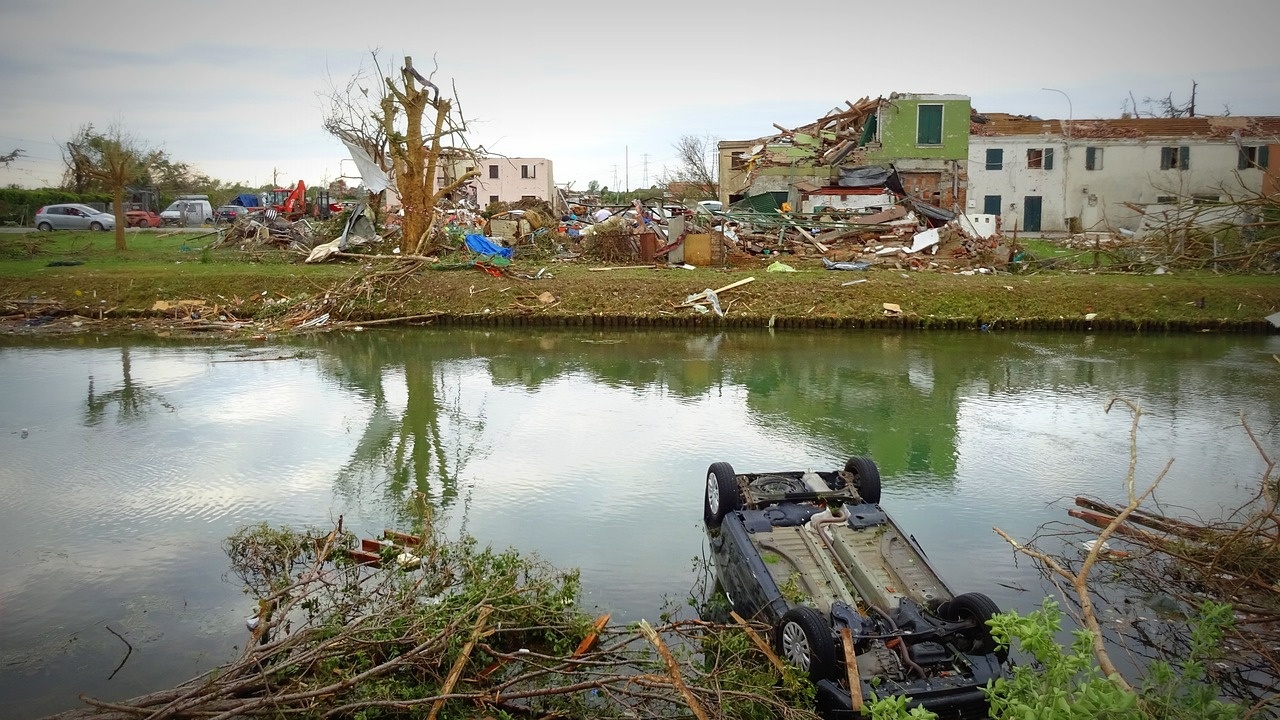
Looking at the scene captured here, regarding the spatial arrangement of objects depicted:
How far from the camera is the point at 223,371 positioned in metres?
15.4

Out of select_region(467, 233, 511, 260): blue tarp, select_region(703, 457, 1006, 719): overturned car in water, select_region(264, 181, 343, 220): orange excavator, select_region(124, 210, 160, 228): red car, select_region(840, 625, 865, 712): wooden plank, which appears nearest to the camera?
select_region(840, 625, 865, 712): wooden plank

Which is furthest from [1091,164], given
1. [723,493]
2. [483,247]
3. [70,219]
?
[70,219]

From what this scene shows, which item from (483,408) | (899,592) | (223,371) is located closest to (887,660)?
(899,592)

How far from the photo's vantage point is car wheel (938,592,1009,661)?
17.0 ft

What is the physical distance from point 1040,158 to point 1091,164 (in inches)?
83.5

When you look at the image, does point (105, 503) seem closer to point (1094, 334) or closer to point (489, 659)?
point (489, 659)

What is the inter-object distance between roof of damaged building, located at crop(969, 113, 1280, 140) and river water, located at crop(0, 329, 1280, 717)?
21387 mm

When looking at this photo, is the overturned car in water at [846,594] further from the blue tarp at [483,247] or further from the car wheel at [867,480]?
the blue tarp at [483,247]

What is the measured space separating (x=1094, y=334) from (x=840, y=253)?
775cm

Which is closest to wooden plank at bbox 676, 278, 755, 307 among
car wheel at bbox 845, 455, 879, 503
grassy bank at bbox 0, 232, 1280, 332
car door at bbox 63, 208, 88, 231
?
grassy bank at bbox 0, 232, 1280, 332

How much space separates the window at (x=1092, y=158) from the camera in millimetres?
36938

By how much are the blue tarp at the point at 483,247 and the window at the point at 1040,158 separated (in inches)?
956

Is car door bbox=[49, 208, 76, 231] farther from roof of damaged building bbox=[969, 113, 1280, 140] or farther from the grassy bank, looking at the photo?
roof of damaged building bbox=[969, 113, 1280, 140]

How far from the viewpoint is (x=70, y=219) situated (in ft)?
110
